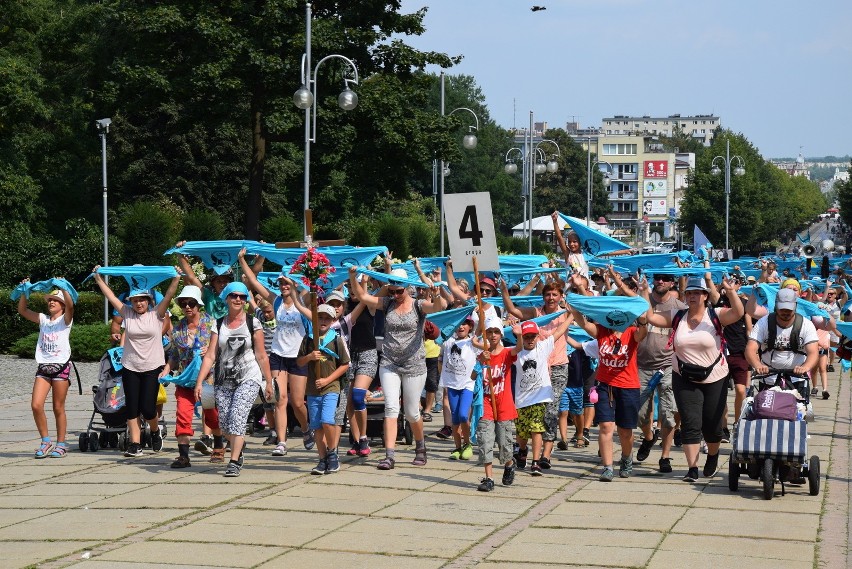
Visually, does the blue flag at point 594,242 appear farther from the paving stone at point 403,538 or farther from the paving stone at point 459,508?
the paving stone at point 403,538

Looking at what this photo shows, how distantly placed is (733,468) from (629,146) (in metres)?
188

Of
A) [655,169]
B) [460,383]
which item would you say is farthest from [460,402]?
[655,169]

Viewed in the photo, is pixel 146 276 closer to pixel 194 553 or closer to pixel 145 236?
pixel 194 553

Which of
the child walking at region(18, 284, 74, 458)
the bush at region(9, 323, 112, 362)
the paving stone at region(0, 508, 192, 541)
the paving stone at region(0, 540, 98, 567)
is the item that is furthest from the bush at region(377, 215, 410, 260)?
the paving stone at region(0, 540, 98, 567)

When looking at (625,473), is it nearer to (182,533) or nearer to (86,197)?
(182,533)

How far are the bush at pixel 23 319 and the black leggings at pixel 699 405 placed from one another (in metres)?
18.8

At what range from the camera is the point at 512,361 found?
1162 centimetres

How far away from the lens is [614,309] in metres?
11.7

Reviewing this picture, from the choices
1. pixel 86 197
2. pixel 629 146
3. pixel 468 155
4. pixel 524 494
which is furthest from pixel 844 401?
pixel 629 146

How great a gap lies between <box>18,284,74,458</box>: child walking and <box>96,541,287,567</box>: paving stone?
15.7 feet

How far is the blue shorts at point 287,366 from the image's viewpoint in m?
12.4

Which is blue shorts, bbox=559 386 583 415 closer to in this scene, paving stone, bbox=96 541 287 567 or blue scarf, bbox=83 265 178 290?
blue scarf, bbox=83 265 178 290

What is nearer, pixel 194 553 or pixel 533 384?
pixel 194 553

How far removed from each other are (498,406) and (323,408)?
1.72 metres
